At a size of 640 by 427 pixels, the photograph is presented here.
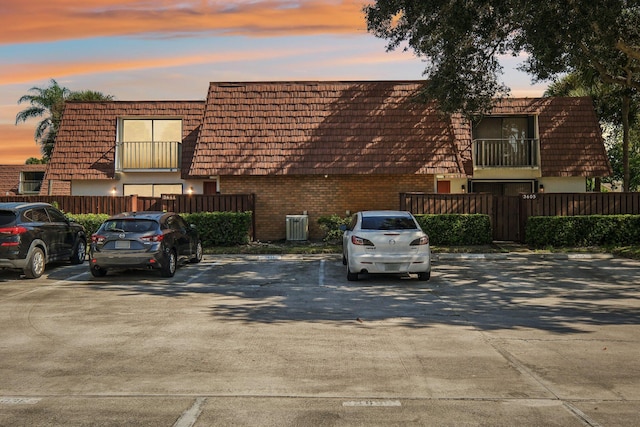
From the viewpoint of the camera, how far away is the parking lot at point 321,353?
227 inches

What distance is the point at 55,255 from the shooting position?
16.6 m

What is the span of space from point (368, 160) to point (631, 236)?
965 centimetres

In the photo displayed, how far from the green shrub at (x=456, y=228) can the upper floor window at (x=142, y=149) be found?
523 inches

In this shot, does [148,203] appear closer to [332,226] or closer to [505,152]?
[332,226]

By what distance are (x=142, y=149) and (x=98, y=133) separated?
2175 millimetres

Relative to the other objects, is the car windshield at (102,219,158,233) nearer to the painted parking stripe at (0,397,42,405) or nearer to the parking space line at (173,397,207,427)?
the painted parking stripe at (0,397,42,405)

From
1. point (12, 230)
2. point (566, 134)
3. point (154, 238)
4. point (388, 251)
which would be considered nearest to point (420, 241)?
point (388, 251)

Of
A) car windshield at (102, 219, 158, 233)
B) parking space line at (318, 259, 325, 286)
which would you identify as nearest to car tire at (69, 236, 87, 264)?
car windshield at (102, 219, 158, 233)

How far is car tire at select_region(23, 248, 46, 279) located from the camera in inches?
600

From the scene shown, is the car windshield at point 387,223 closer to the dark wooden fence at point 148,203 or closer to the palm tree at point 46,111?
the dark wooden fence at point 148,203

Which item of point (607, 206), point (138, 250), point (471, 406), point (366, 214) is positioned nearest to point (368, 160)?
point (607, 206)

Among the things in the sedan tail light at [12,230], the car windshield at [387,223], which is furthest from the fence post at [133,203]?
the car windshield at [387,223]

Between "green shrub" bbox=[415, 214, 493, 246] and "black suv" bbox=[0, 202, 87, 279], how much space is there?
37.5 ft

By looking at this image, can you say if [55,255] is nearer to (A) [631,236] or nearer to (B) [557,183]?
(A) [631,236]
